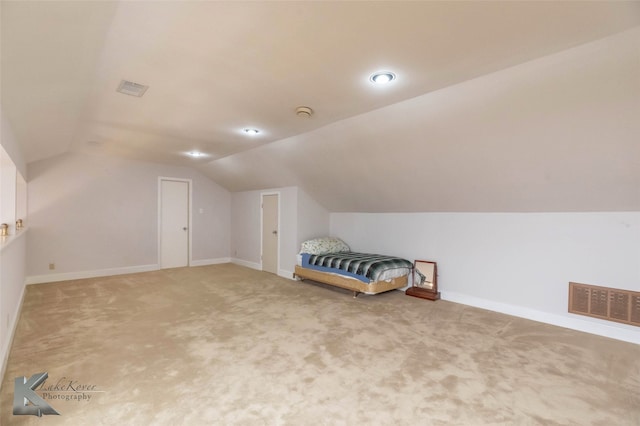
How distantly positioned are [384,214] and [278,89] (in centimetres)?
328

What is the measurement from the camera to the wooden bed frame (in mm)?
4430

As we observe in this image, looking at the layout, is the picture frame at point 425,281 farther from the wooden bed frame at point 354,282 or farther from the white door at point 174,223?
the white door at point 174,223

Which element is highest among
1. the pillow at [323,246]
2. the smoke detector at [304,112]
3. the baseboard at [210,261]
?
the smoke detector at [304,112]

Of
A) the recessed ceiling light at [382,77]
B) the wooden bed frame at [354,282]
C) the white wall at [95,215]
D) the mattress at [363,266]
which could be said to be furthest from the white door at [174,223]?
the recessed ceiling light at [382,77]

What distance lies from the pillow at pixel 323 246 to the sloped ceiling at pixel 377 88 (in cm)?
172

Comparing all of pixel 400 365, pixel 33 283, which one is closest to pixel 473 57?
pixel 400 365

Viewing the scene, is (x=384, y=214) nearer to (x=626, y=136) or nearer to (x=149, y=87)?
(x=626, y=136)

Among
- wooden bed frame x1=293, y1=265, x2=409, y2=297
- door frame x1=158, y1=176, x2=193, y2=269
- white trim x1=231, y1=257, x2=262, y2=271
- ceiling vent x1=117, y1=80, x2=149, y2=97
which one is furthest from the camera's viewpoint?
white trim x1=231, y1=257, x2=262, y2=271

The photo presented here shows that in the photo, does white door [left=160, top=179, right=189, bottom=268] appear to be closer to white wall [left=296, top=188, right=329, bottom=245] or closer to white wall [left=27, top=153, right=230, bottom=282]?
white wall [left=27, top=153, right=230, bottom=282]

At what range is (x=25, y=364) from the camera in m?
2.51

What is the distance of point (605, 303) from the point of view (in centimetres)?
318

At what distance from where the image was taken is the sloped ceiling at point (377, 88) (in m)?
1.64

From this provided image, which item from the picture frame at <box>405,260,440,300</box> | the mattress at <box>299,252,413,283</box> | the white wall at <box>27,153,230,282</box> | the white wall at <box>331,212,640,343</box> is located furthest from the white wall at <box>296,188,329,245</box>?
the white wall at <box>27,153,230,282</box>

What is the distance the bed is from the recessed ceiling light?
9.05ft
